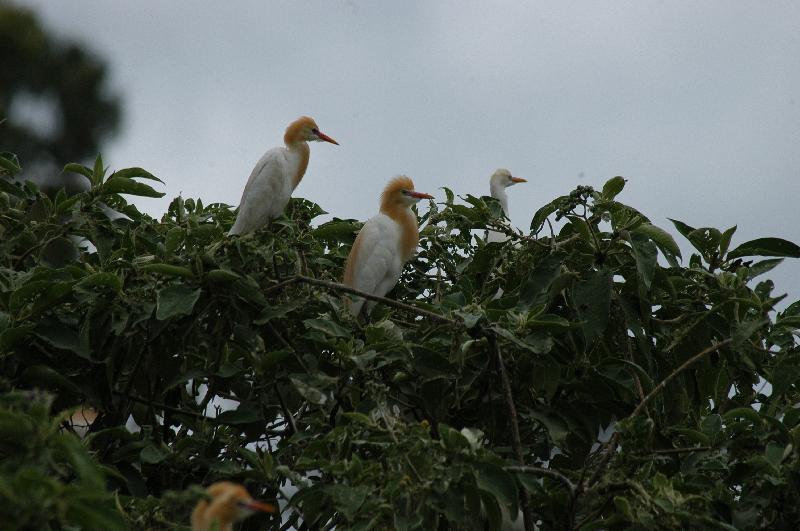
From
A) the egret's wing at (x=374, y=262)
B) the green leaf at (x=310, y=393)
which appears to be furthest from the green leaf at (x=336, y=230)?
the green leaf at (x=310, y=393)

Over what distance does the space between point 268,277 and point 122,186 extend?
53 cm

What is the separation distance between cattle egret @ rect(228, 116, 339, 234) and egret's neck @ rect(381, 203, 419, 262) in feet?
1.39

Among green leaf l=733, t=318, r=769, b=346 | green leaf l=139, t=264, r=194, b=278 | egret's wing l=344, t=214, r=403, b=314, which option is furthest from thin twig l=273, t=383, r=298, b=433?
egret's wing l=344, t=214, r=403, b=314

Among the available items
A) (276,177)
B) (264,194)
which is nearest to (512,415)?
(264,194)

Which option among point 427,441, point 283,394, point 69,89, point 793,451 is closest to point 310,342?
point 283,394

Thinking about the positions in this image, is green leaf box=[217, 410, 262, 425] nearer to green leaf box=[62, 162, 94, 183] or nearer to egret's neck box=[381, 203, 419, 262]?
green leaf box=[62, 162, 94, 183]

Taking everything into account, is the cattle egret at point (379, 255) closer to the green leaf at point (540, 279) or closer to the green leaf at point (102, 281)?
the green leaf at point (540, 279)

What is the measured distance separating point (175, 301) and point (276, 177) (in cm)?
175

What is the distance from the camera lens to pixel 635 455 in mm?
2184

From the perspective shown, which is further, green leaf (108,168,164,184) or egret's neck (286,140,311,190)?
egret's neck (286,140,311,190)

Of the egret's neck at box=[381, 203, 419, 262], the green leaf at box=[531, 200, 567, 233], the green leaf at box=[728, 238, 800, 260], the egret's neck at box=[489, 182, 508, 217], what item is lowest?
the green leaf at box=[728, 238, 800, 260]

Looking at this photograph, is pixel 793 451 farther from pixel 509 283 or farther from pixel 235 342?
pixel 235 342

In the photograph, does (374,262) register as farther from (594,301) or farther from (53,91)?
(53,91)

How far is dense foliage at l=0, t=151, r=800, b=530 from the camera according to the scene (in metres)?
2.28
